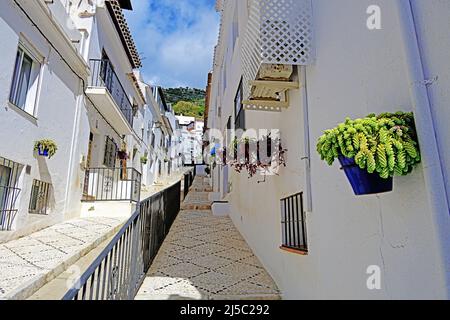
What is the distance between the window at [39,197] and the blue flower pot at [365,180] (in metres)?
7.15

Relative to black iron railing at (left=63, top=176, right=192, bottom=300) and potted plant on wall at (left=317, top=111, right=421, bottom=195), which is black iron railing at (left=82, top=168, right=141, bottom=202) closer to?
black iron railing at (left=63, top=176, right=192, bottom=300)

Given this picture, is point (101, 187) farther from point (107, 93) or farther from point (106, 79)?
point (106, 79)

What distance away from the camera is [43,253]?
4840 millimetres

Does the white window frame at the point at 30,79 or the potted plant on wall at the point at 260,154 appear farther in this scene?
the white window frame at the point at 30,79

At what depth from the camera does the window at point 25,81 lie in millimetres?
5969

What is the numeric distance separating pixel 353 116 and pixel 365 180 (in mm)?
770

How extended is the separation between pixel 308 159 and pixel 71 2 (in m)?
9.80

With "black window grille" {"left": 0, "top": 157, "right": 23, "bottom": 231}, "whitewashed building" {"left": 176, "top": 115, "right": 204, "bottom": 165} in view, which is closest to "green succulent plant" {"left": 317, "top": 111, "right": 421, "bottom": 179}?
"black window grille" {"left": 0, "top": 157, "right": 23, "bottom": 231}

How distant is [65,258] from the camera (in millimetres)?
4566

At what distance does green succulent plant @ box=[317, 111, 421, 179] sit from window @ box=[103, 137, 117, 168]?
11.1 meters

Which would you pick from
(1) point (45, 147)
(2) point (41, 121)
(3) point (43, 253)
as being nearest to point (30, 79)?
(2) point (41, 121)

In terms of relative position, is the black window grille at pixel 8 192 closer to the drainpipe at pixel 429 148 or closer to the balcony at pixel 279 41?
the balcony at pixel 279 41

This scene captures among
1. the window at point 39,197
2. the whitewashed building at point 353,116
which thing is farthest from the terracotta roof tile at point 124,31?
the whitewashed building at point 353,116
